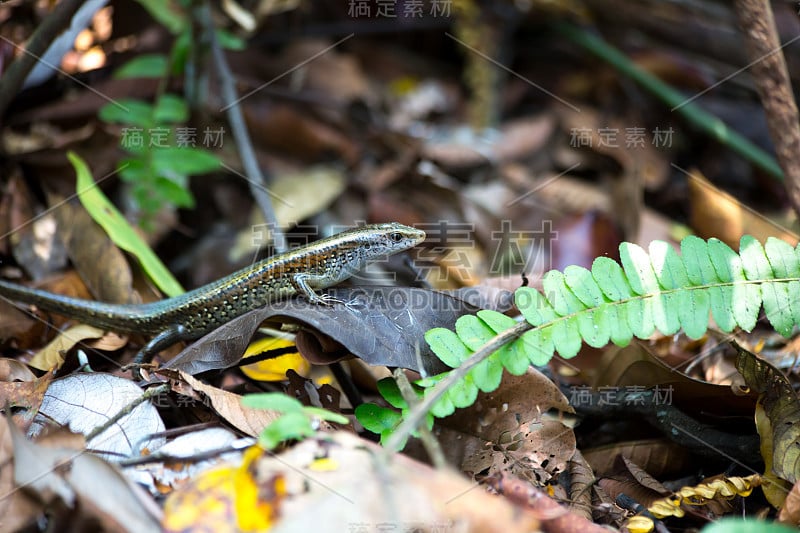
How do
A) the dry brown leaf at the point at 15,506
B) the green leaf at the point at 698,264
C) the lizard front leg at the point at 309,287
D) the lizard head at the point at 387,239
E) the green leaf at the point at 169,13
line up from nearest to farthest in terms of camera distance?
the dry brown leaf at the point at 15,506
the green leaf at the point at 698,264
the lizard front leg at the point at 309,287
the lizard head at the point at 387,239
the green leaf at the point at 169,13

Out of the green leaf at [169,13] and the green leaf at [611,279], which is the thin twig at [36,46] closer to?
the green leaf at [169,13]

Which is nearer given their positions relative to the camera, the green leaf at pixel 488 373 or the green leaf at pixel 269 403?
the green leaf at pixel 269 403

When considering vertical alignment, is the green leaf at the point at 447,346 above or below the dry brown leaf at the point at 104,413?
above

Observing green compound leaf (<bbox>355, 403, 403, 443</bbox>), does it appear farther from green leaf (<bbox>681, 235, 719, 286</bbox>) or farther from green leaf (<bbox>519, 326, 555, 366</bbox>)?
green leaf (<bbox>681, 235, 719, 286</bbox>)

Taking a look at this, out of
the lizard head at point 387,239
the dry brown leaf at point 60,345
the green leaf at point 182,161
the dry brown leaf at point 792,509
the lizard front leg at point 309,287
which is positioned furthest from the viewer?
the green leaf at point 182,161

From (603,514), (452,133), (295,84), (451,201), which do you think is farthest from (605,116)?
(603,514)

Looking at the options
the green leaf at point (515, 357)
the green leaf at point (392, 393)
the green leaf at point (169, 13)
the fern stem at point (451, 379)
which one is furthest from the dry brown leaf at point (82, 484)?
the green leaf at point (169, 13)

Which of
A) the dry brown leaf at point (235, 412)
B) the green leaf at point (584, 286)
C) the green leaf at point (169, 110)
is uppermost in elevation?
the green leaf at point (169, 110)

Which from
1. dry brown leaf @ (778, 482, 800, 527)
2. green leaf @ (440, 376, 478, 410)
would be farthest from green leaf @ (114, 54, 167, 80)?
dry brown leaf @ (778, 482, 800, 527)
